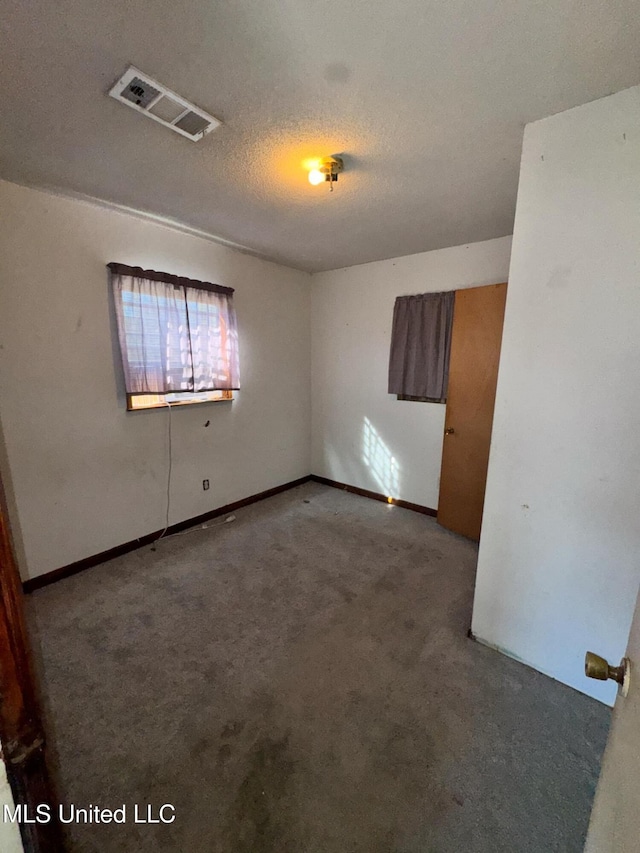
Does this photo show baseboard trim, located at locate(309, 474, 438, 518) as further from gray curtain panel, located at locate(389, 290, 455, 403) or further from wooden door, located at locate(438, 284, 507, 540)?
gray curtain panel, located at locate(389, 290, 455, 403)

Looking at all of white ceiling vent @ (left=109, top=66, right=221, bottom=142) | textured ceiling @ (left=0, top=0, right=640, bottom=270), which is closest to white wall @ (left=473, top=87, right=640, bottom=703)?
textured ceiling @ (left=0, top=0, right=640, bottom=270)

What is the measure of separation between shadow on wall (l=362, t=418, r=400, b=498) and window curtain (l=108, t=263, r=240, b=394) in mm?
1496

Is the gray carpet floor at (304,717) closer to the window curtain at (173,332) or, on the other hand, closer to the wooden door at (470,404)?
the wooden door at (470,404)

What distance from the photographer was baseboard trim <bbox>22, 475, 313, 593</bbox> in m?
2.27

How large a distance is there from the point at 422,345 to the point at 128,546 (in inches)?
118

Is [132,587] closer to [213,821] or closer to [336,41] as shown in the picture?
[213,821]

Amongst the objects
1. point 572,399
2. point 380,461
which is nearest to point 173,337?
point 380,461

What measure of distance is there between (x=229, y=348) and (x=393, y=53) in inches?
89.6

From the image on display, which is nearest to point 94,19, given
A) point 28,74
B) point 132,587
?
point 28,74

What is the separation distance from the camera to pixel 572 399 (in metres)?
1.44

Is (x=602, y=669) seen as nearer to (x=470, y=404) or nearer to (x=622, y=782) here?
(x=622, y=782)

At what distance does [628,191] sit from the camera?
1.26 metres

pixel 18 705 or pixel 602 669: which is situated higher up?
pixel 18 705

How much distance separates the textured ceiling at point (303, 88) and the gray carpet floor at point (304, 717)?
2.43 m
